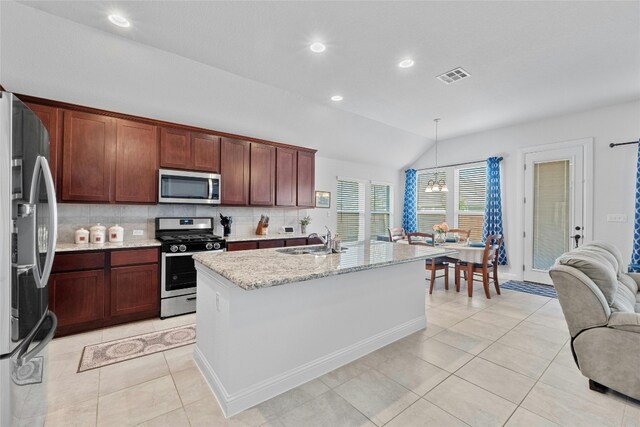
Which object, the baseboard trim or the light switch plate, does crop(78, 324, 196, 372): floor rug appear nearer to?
the baseboard trim

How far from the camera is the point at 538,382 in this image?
2.16 m

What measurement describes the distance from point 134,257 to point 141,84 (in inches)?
77.0

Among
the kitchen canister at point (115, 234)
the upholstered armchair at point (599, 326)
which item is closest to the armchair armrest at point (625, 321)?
the upholstered armchair at point (599, 326)

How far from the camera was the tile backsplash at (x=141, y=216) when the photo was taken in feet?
11.3

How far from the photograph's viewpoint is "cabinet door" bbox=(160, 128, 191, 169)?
3.73m

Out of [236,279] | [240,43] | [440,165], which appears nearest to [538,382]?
[236,279]

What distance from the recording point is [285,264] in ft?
6.88

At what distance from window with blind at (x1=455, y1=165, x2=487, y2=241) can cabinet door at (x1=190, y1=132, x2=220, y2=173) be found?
16.2ft

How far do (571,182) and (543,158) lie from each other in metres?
0.59

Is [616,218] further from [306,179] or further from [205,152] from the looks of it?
[205,152]

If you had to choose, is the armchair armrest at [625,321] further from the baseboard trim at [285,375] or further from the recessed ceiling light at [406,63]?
the recessed ceiling light at [406,63]

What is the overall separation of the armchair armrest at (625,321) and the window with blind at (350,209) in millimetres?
4624

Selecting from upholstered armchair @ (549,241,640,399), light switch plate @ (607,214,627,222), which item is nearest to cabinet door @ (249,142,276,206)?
upholstered armchair @ (549,241,640,399)

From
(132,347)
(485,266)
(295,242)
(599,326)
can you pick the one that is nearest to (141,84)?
(132,347)
